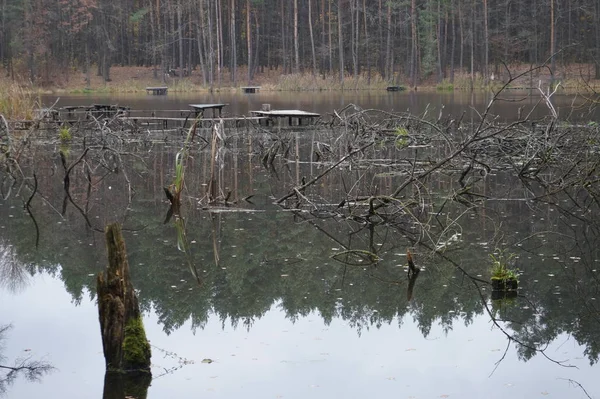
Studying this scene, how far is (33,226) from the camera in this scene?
12477 millimetres

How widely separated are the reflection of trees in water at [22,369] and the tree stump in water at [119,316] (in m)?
0.62

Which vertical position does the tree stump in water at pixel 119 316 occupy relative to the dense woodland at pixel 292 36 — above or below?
below

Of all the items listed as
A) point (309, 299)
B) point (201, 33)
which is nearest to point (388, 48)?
point (201, 33)

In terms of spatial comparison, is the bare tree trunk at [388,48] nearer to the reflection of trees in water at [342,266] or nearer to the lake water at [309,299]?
the lake water at [309,299]

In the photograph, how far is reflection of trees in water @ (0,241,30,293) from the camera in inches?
386

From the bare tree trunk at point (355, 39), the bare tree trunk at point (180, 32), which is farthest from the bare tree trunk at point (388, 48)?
the bare tree trunk at point (180, 32)

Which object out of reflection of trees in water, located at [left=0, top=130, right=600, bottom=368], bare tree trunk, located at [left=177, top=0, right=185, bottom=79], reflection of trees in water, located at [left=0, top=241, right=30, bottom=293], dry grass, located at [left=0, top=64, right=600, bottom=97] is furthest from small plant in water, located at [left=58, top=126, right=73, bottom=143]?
bare tree trunk, located at [left=177, top=0, right=185, bottom=79]

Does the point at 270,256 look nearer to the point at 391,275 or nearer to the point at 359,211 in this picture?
the point at 391,275

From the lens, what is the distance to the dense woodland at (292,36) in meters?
62.0

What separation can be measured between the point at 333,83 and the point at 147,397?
5530 centimetres

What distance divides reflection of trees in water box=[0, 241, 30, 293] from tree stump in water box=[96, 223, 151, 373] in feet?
10.8

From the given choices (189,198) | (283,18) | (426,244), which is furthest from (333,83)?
(426,244)

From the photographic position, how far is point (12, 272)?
403 inches

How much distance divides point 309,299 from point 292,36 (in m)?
61.7
